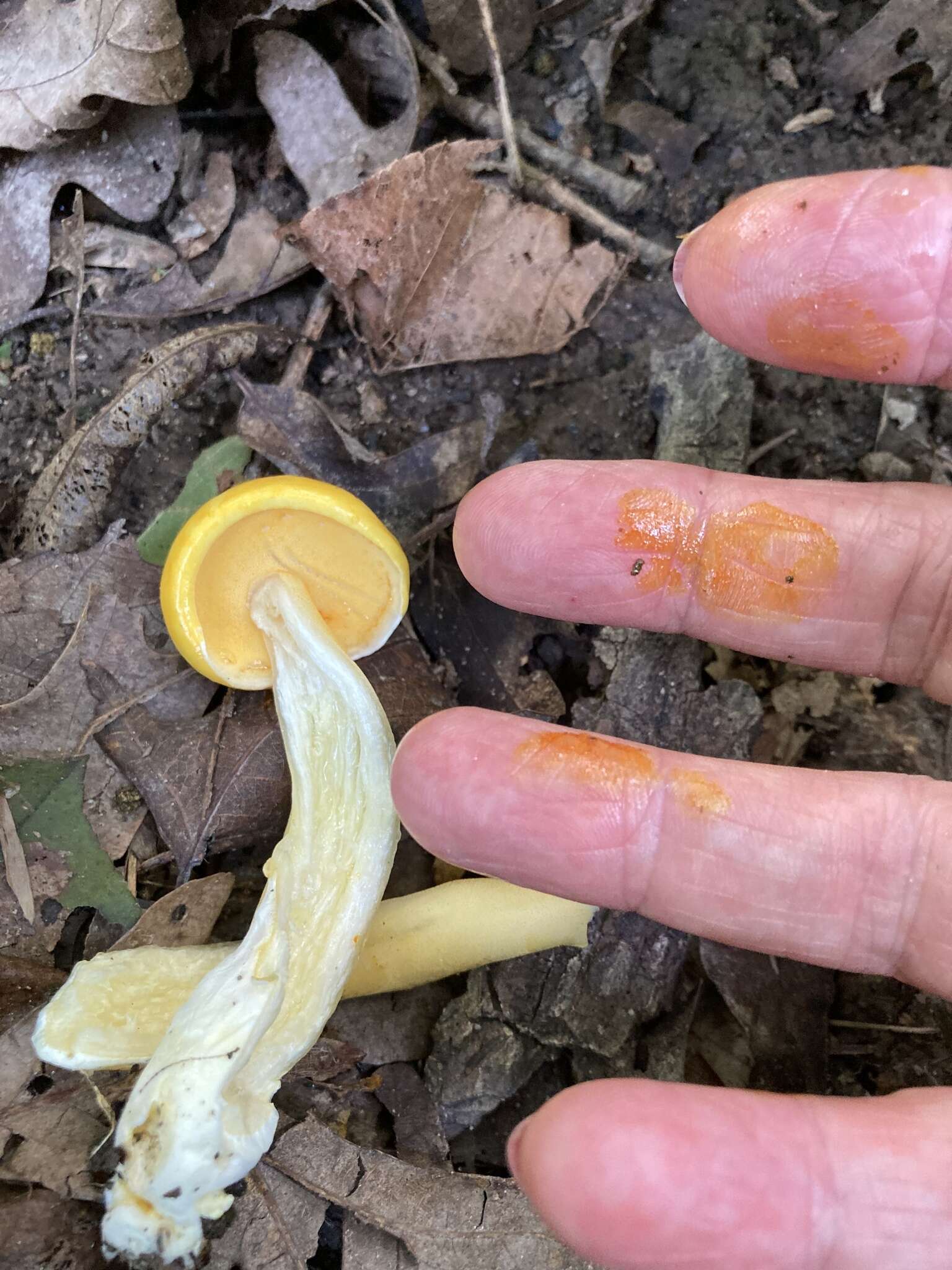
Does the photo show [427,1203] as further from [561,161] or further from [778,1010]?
[561,161]

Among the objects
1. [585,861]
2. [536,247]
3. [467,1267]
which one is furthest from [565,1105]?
[536,247]

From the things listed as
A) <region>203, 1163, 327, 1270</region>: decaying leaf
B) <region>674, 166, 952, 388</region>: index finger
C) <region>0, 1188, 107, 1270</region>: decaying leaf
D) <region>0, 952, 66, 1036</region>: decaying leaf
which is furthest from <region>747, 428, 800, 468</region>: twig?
<region>0, 1188, 107, 1270</region>: decaying leaf

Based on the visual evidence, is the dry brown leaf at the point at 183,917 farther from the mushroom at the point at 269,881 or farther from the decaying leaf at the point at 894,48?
the decaying leaf at the point at 894,48

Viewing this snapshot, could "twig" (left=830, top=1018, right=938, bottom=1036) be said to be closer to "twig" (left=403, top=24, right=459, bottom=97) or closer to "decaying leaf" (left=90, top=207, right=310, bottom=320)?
"decaying leaf" (left=90, top=207, right=310, bottom=320)

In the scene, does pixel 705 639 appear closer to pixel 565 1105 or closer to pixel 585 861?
pixel 585 861

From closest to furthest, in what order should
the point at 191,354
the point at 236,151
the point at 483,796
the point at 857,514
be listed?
the point at 483,796 → the point at 857,514 → the point at 191,354 → the point at 236,151

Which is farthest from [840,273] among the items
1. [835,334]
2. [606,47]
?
[606,47]

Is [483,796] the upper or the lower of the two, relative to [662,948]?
upper

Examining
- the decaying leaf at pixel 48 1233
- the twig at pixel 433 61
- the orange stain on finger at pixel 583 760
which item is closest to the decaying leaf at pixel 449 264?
the twig at pixel 433 61
